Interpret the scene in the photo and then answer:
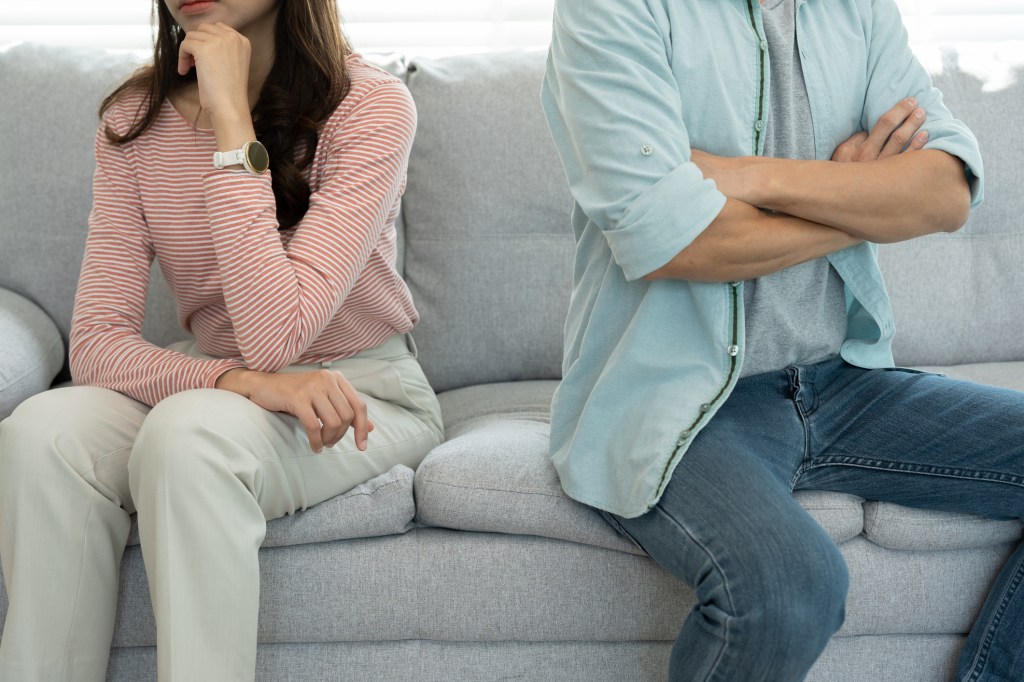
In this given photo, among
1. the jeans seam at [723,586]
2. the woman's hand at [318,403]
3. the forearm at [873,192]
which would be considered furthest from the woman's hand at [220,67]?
the jeans seam at [723,586]

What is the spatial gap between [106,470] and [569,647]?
0.67m

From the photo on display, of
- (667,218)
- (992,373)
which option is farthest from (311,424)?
(992,373)

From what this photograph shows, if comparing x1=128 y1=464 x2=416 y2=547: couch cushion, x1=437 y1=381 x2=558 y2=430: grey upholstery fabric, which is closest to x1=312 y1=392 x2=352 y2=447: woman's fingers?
x1=128 y1=464 x2=416 y2=547: couch cushion

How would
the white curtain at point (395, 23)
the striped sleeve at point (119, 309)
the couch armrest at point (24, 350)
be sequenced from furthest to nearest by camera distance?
the white curtain at point (395, 23)
the couch armrest at point (24, 350)
the striped sleeve at point (119, 309)

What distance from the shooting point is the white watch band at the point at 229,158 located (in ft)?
4.35

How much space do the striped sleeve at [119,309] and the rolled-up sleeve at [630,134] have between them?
0.58 metres

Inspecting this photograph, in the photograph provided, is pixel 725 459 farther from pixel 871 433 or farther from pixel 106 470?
pixel 106 470

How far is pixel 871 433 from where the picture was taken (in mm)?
1314

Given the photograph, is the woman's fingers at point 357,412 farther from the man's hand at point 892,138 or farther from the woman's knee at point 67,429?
the man's hand at point 892,138

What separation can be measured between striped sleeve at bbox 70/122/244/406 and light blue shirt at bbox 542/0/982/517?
1.73 ft

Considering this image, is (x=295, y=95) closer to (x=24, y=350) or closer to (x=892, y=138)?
(x=24, y=350)

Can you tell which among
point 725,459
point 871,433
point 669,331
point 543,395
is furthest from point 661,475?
point 543,395

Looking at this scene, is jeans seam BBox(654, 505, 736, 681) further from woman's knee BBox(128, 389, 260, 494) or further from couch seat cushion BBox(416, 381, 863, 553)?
woman's knee BBox(128, 389, 260, 494)

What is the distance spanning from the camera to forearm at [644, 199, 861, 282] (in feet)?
3.86
